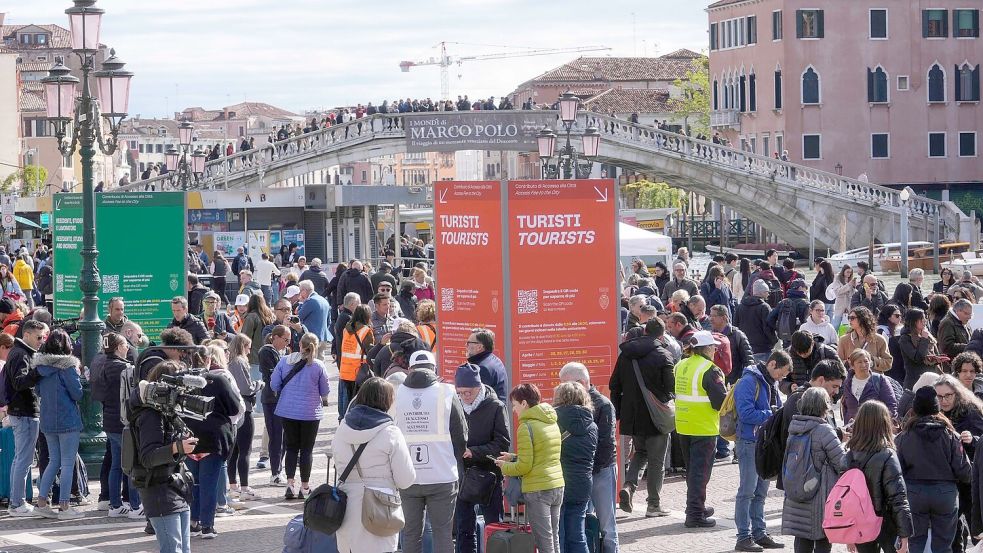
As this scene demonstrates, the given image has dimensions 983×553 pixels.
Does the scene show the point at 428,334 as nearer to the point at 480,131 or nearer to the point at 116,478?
the point at 116,478

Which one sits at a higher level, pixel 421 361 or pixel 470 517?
pixel 421 361

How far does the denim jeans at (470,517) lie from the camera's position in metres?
9.97

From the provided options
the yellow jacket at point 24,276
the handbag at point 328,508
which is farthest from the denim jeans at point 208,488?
the yellow jacket at point 24,276

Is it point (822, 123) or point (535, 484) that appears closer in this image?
point (535, 484)

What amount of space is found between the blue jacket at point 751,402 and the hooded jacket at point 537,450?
6.10 ft

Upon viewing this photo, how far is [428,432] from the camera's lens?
9.16 meters

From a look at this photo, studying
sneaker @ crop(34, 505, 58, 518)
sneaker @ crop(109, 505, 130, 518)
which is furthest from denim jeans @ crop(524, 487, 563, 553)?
sneaker @ crop(34, 505, 58, 518)

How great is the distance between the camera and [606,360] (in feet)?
39.9

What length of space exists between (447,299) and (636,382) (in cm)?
164

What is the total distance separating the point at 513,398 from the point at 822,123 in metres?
54.1

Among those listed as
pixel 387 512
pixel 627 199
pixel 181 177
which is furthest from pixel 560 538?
pixel 627 199

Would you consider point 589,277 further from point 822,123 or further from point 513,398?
point 822,123

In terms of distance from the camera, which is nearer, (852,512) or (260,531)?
(852,512)

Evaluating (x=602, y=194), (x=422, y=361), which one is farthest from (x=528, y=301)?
(x=422, y=361)
